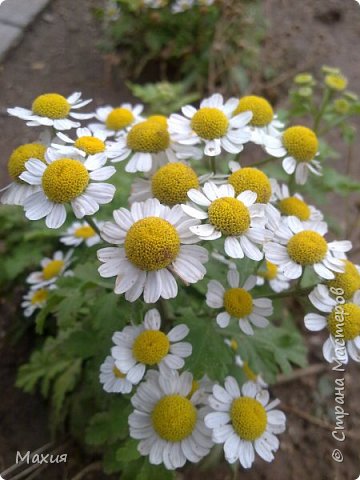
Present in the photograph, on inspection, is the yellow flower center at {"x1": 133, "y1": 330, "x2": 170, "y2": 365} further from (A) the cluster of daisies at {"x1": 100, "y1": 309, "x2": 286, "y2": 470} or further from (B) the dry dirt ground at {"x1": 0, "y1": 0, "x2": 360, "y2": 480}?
(B) the dry dirt ground at {"x1": 0, "y1": 0, "x2": 360, "y2": 480}

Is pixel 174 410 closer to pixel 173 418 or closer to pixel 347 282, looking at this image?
pixel 173 418

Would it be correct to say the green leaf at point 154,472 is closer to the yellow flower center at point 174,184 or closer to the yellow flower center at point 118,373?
the yellow flower center at point 118,373

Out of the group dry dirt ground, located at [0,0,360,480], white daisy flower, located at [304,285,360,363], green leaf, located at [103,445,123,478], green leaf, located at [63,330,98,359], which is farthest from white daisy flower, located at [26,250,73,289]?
white daisy flower, located at [304,285,360,363]

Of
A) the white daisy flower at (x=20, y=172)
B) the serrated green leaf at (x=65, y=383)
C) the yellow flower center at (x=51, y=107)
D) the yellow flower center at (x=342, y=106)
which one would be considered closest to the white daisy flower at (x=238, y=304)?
the white daisy flower at (x=20, y=172)

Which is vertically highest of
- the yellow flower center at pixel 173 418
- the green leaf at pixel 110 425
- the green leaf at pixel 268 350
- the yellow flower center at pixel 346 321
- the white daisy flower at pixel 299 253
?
the white daisy flower at pixel 299 253

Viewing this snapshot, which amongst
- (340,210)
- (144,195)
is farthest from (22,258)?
(340,210)

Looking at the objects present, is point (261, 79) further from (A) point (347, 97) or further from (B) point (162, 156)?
(B) point (162, 156)
